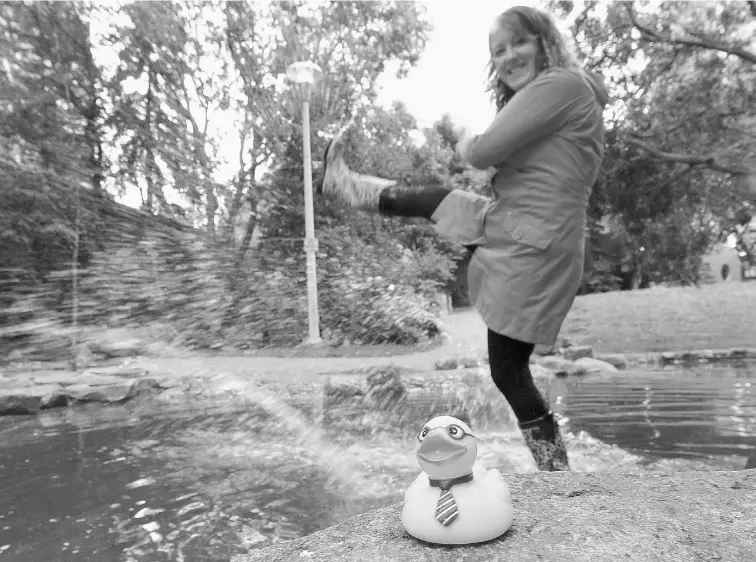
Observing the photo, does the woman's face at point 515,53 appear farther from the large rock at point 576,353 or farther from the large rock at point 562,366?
the large rock at point 576,353

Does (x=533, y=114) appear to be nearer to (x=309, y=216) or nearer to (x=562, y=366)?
(x=309, y=216)

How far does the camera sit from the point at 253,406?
284 centimetres

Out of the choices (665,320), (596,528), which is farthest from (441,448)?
(665,320)

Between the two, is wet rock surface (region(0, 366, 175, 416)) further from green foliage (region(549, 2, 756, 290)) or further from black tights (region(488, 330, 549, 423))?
green foliage (region(549, 2, 756, 290))

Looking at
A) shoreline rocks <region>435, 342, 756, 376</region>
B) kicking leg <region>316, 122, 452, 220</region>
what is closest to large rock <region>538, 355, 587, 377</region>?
shoreline rocks <region>435, 342, 756, 376</region>

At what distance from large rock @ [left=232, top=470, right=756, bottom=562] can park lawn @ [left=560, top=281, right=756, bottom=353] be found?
19.4 ft

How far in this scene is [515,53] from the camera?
1307 mm

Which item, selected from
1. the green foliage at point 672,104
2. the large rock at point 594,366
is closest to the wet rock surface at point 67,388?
the large rock at point 594,366

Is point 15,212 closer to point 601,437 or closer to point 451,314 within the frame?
point 601,437

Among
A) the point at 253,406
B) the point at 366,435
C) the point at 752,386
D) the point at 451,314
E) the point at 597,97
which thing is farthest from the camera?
the point at 451,314

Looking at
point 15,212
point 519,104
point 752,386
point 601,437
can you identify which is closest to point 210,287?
point 15,212

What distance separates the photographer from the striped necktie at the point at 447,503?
2.78 ft

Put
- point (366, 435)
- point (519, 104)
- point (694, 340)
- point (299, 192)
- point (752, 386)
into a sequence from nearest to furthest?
point (519, 104) → point (366, 435) → point (299, 192) → point (752, 386) → point (694, 340)

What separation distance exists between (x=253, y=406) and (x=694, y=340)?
5.97m
